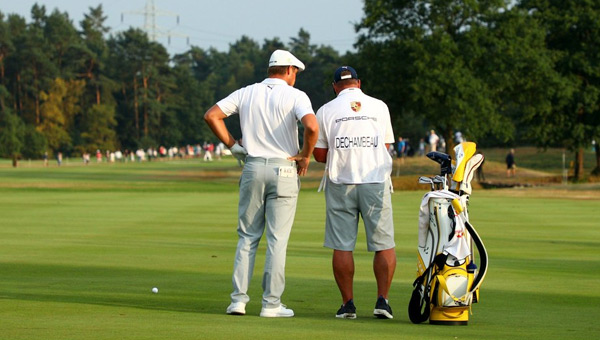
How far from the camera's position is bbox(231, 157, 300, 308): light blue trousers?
9.63 m

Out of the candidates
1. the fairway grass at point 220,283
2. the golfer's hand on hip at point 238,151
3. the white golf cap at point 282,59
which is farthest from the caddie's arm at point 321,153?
the fairway grass at point 220,283

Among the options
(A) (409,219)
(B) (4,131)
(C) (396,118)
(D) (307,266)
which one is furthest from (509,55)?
(B) (4,131)

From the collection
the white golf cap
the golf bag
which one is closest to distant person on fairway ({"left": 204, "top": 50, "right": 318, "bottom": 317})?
the white golf cap

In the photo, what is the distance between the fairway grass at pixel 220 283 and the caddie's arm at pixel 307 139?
4.32 feet

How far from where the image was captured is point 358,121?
9727 millimetres

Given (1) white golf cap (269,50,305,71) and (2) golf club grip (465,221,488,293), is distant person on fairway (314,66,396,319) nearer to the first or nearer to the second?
(1) white golf cap (269,50,305,71)

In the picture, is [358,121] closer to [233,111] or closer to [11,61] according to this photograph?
[233,111]

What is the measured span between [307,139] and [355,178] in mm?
563

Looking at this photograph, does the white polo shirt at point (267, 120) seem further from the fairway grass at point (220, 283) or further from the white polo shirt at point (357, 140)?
the fairway grass at point (220, 283)

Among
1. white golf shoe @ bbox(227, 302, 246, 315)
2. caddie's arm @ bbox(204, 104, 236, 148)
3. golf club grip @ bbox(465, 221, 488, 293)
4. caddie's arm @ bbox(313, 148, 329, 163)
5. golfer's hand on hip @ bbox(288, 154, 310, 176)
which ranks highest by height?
caddie's arm @ bbox(204, 104, 236, 148)

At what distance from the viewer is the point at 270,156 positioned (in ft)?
31.8

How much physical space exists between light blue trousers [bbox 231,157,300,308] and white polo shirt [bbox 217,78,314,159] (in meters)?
0.11

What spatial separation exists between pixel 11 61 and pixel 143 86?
19.8 metres

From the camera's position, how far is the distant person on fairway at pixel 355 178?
974 cm
